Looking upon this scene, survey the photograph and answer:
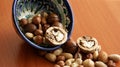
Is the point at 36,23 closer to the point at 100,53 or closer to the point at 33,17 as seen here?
the point at 33,17

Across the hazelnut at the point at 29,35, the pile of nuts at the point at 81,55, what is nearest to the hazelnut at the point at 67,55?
the pile of nuts at the point at 81,55

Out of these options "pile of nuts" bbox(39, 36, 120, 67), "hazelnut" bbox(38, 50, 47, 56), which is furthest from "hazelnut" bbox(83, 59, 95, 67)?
"hazelnut" bbox(38, 50, 47, 56)

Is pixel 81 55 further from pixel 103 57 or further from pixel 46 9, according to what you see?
pixel 46 9

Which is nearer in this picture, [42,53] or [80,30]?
[42,53]

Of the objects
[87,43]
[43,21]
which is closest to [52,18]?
[43,21]

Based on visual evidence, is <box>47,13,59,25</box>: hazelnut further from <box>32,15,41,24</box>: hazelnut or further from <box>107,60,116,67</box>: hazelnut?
<box>107,60,116,67</box>: hazelnut

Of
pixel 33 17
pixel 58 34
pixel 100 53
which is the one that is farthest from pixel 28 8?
pixel 100 53

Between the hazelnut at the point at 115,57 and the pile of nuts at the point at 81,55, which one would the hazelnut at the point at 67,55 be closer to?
the pile of nuts at the point at 81,55
